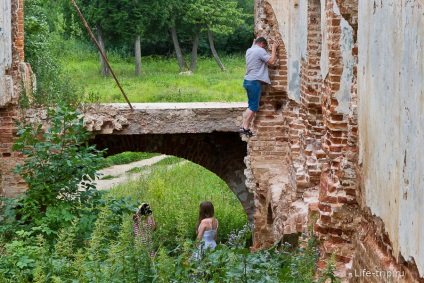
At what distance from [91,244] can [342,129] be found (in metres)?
2.15

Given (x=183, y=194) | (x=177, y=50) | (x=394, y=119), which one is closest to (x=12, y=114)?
(x=183, y=194)

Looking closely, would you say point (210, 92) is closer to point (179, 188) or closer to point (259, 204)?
point (179, 188)

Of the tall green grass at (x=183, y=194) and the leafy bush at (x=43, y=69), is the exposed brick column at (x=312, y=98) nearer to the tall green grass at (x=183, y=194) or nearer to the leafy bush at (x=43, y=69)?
the leafy bush at (x=43, y=69)

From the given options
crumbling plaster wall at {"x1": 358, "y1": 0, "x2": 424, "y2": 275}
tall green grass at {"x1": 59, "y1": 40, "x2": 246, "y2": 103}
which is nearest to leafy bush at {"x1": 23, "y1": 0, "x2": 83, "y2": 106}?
tall green grass at {"x1": 59, "y1": 40, "x2": 246, "y2": 103}

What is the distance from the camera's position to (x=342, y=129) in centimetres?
641

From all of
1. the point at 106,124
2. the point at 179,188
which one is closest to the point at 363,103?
the point at 106,124

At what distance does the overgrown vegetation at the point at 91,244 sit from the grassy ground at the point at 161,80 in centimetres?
531

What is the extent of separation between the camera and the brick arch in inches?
520

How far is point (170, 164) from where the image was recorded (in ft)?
72.5

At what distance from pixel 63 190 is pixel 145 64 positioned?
19465mm

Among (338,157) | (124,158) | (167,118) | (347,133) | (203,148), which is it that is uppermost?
(347,133)

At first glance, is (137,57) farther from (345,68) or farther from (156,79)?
(345,68)

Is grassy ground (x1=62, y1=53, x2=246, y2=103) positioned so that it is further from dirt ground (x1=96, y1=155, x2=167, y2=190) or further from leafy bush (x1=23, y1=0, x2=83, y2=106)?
leafy bush (x1=23, y1=0, x2=83, y2=106)

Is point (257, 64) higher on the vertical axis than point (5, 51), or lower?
lower
